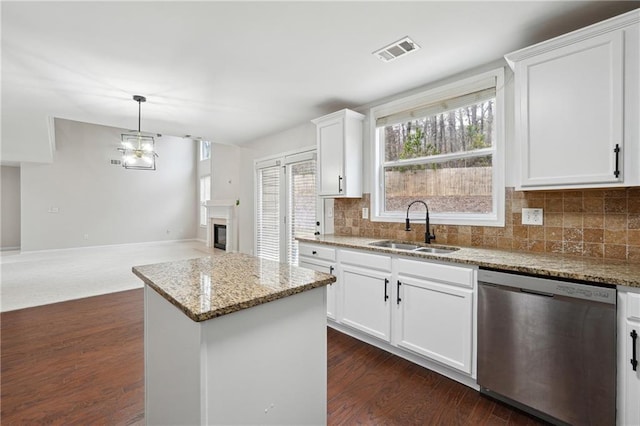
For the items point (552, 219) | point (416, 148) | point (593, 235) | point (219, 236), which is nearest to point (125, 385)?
point (416, 148)

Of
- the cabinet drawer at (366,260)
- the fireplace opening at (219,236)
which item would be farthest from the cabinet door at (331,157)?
the fireplace opening at (219,236)

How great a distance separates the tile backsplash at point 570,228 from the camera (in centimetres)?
186

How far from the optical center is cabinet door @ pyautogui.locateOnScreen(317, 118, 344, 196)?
10.8 feet

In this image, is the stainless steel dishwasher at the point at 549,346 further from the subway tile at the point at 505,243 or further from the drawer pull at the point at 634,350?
the subway tile at the point at 505,243

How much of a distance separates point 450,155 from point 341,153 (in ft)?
3.80

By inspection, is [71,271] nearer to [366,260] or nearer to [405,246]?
[366,260]

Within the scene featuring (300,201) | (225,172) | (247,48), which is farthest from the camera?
(225,172)

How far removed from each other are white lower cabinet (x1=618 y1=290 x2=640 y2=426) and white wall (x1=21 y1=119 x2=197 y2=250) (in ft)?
34.6

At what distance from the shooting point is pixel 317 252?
3.10 m

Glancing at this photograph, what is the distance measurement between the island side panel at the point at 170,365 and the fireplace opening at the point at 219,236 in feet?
21.8

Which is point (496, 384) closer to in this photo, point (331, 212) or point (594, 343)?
point (594, 343)

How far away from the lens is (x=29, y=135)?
508 cm

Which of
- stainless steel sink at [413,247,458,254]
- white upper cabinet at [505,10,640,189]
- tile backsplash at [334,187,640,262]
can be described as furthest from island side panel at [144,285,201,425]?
tile backsplash at [334,187,640,262]

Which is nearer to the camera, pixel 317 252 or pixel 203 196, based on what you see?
pixel 317 252
